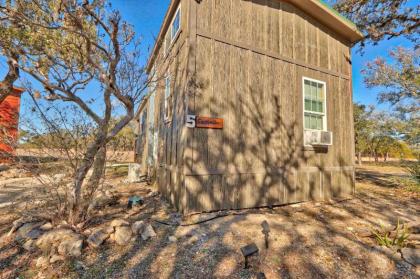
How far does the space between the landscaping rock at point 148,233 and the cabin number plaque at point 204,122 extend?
1.88m

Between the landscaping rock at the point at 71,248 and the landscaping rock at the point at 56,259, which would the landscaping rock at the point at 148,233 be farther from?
the landscaping rock at the point at 56,259

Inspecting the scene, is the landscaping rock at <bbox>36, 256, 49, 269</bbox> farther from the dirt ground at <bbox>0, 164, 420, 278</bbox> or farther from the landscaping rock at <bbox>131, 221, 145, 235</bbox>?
the landscaping rock at <bbox>131, 221, 145, 235</bbox>

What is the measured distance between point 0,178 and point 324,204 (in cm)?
1221

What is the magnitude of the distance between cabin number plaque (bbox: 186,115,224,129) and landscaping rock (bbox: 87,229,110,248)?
221 cm

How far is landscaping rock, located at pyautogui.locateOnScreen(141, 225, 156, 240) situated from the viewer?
3.11 metres

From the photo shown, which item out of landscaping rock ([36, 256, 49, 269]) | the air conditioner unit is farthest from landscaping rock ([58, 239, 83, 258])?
the air conditioner unit

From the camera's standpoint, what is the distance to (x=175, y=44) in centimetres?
504

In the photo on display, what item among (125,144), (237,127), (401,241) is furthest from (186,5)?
(401,241)

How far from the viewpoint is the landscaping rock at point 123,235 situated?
2986 millimetres

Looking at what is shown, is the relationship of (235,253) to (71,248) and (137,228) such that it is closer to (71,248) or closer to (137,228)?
(137,228)

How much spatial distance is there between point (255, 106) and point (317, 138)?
192 centimetres

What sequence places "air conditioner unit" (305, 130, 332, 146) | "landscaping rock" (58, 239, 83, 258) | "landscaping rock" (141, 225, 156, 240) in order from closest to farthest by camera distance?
"landscaping rock" (58, 239, 83, 258)
"landscaping rock" (141, 225, 156, 240)
"air conditioner unit" (305, 130, 332, 146)

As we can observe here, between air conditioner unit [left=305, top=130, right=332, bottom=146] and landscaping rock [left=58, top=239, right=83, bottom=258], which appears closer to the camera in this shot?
landscaping rock [left=58, top=239, right=83, bottom=258]

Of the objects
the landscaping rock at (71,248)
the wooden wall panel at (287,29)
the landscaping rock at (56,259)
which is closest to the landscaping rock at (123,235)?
the landscaping rock at (71,248)
